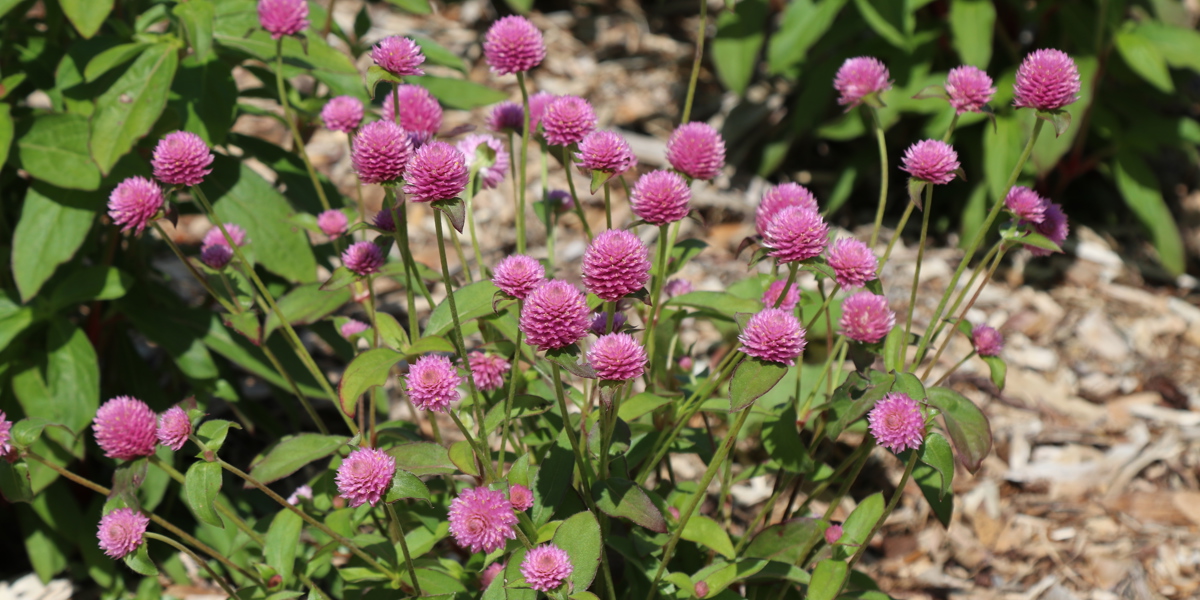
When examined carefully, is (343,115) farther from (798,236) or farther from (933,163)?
(933,163)

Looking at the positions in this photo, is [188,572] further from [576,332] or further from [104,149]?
[576,332]

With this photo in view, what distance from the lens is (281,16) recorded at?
6.66ft

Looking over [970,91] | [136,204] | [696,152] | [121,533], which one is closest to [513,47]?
[696,152]

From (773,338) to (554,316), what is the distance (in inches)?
13.7

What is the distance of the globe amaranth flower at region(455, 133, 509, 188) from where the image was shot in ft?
6.54

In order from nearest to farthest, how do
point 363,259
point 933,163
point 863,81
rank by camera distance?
point 933,163 < point 363,259 < point 863,81

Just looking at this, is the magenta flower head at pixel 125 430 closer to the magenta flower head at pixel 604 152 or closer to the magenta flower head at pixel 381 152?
the magenta flower head at pixel 381 152

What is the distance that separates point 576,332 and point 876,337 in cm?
65

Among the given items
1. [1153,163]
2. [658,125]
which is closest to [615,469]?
[658,125]

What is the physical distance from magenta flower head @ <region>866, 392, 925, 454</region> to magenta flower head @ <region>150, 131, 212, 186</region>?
1.29 metres

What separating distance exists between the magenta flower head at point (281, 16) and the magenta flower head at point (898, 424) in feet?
4.55

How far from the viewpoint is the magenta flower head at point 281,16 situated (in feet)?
6.64

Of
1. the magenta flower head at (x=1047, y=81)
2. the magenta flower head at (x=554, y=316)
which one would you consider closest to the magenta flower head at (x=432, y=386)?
the magenta flower head at (x=554, y=316)

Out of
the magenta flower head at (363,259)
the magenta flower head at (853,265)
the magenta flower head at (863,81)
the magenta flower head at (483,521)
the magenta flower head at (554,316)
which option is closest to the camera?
the magenta flower head at (554,316)
